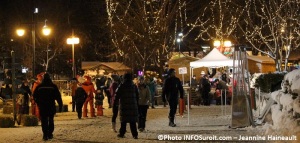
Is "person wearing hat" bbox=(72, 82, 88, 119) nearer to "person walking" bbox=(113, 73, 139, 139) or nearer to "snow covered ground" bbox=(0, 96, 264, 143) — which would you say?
"snow covered ground" bbox=(0, 96, 264, 143)

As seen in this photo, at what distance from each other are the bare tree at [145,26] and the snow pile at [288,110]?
90.7 feet

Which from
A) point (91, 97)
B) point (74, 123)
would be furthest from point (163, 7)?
point (74, 123)

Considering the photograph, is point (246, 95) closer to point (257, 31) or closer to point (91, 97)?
point (91, 97)

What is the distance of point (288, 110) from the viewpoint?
10703 mm

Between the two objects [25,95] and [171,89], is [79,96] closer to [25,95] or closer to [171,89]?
[25,95]

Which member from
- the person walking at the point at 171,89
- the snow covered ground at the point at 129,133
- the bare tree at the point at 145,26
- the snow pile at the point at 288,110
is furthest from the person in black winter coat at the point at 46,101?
the bare tree at the point at 145,26

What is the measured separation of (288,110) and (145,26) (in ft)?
96.5

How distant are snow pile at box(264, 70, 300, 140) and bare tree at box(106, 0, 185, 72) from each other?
27.6 metres

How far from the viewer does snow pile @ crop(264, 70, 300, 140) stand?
10.2 metres

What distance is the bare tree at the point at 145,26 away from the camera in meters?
39.4

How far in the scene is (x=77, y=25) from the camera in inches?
2329

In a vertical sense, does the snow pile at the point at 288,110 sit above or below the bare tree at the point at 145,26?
below

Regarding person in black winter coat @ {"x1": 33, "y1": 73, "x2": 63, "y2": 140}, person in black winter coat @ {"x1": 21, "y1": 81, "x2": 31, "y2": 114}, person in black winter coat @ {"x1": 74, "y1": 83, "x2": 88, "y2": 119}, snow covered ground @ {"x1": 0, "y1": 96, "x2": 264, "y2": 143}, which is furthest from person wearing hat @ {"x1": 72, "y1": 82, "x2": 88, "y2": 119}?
person in black winter coat @ {"x1": 33, "y1": 73, "x2": 63, "y2": 140}

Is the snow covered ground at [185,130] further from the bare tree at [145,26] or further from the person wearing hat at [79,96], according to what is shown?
the bare tree at [145,26]
